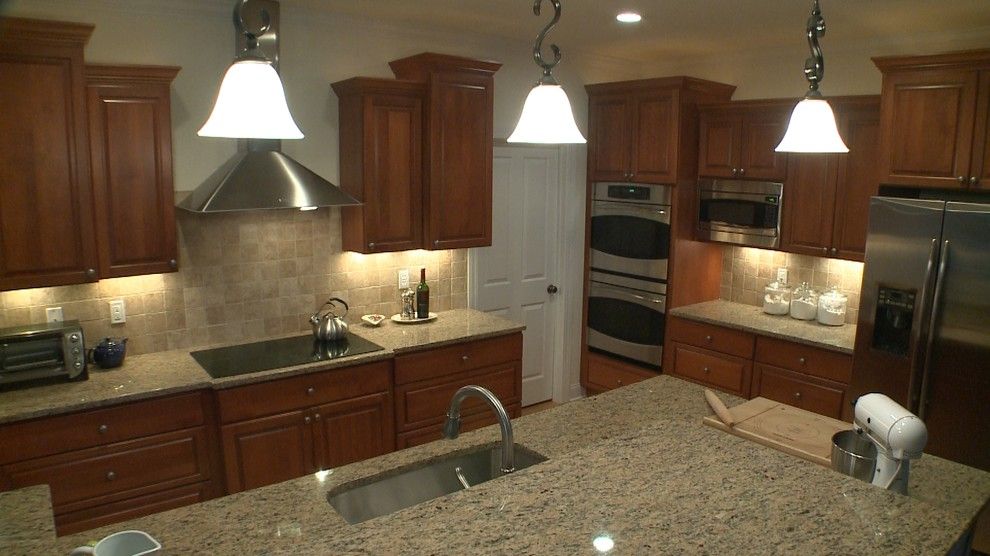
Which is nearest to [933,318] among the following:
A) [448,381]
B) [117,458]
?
[448,381]

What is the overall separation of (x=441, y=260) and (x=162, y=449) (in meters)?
2.00

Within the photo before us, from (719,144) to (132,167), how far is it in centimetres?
344

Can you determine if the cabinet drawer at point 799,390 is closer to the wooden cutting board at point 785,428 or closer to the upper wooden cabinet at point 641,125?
the upper wooden cabinet at point 641,125

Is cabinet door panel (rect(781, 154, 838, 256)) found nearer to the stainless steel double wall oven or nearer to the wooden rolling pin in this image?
the stainless steel double wall oven

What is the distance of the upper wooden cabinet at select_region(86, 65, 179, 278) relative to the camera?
10.0 ft

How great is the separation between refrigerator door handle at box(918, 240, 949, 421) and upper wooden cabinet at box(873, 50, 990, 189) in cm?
48

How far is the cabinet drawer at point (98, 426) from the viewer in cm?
274

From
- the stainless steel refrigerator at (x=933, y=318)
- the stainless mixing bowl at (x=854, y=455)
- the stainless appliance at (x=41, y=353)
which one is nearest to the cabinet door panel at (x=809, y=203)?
the stainless steel refrigerator at (x=933, y=318)

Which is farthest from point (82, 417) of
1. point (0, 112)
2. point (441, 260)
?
point (441, 260)

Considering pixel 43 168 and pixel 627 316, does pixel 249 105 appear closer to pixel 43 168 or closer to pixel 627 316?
pixel 43 168

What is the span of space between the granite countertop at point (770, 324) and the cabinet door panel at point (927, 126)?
91 centimetres

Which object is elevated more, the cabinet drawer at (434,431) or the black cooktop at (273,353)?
the black cooktop at (273,353)

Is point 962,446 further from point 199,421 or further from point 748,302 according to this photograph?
point 199,421

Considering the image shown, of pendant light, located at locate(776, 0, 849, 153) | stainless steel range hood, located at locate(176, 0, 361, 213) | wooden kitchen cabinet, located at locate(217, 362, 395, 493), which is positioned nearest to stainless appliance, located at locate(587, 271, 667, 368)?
wooden kitchen cabinet, located at locate(217, 362, 395, 493)
